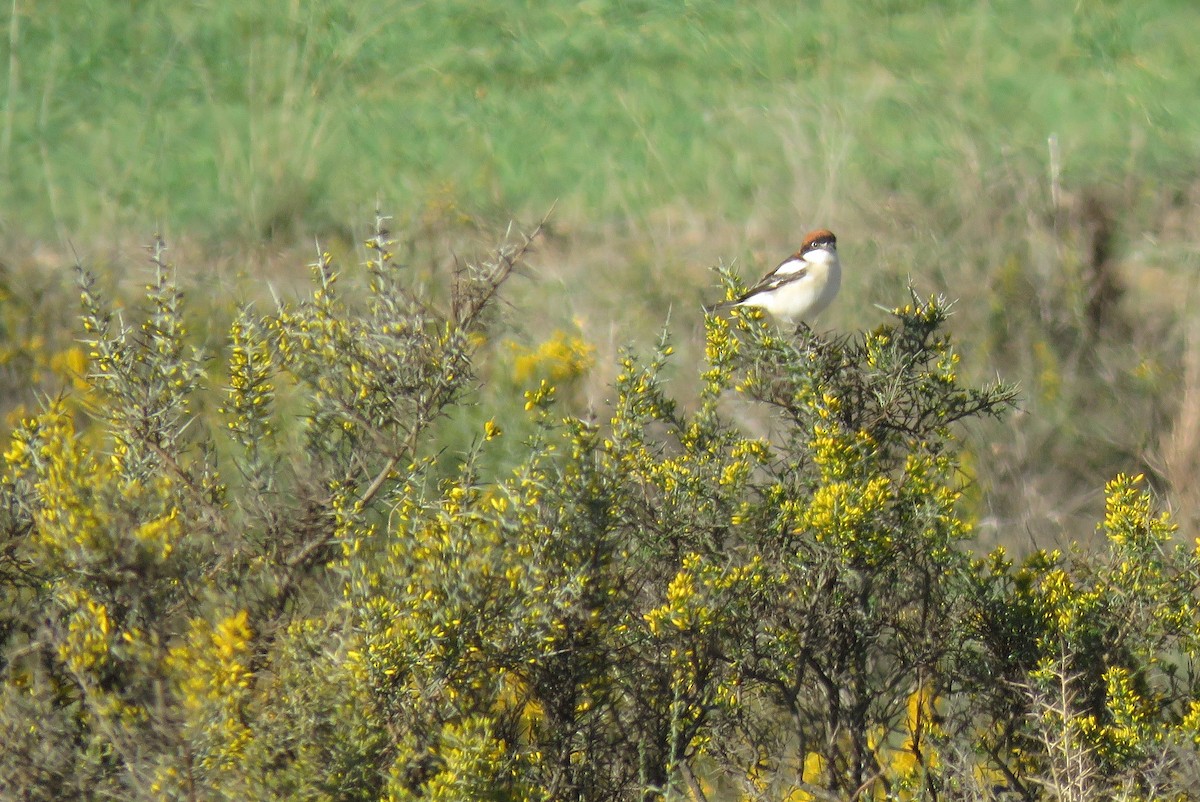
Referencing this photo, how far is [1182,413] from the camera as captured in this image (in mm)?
7086

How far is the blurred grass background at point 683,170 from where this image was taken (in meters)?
7.91

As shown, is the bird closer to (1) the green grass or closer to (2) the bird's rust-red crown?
(2) the bird's rust-red crown

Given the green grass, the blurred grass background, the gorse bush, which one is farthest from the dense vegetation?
the green grass

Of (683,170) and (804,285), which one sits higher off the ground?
(804,285)

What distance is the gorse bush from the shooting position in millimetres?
2756

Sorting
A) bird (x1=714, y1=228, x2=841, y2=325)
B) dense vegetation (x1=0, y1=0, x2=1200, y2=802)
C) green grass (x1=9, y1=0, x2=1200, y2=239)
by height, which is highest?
dense vegetation (x1=0, y1=0, x2=1200, y2=802)

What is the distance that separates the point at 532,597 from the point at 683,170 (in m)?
10.3

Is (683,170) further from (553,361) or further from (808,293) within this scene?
Answer: (808,293)

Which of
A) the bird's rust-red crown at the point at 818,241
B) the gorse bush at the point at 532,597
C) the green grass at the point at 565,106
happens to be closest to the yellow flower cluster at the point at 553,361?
the bird's rust-red crown at the point at 818,241

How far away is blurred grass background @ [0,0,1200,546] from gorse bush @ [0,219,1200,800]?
1.08m

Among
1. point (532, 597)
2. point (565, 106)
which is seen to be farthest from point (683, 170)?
point (532, 597)

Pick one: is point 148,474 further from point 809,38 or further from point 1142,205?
point 809,38

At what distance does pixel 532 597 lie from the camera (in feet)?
9.69

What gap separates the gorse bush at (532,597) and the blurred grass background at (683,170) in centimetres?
108
